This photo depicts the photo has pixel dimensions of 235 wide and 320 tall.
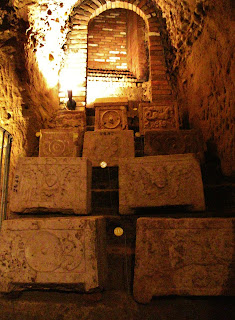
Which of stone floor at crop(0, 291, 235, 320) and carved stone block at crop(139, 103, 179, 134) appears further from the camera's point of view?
carved stone block at crop(139, 103, 179, 134)

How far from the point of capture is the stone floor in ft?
3.83

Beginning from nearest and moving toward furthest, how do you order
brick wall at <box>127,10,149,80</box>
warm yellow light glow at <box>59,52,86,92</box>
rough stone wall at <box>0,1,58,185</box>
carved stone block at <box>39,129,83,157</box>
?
1. rough stone wall at <box>0,1,58,185</box>
2. carved stone block at <box>39,129,83,157</box>
3. warm yellow light glow at <box>59,52,86,92</box>
4. brick wall at <box>127,10,149,80</box>

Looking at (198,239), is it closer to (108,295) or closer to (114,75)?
(108,295)

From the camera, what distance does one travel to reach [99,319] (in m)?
1.16

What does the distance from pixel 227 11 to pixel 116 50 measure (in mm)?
5460

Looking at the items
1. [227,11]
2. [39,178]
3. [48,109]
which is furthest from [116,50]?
[39,178]

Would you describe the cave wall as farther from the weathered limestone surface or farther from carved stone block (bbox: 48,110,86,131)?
the weathered limestone surface

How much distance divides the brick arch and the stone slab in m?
0.81

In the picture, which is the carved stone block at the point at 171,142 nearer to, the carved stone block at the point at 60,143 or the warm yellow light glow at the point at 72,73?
the carved stone block at the point at 60,143

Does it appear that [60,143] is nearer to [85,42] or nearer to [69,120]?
[69,120]

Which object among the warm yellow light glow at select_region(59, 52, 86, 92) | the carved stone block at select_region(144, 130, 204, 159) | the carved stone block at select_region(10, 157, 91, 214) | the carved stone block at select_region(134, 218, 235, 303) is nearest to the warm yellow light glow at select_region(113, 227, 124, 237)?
the carved stone block at select_region(10, 157, 91, 214)

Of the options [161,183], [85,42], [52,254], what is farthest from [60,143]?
[85,42]

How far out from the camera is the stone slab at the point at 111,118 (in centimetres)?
338

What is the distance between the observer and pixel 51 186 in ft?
5.62
